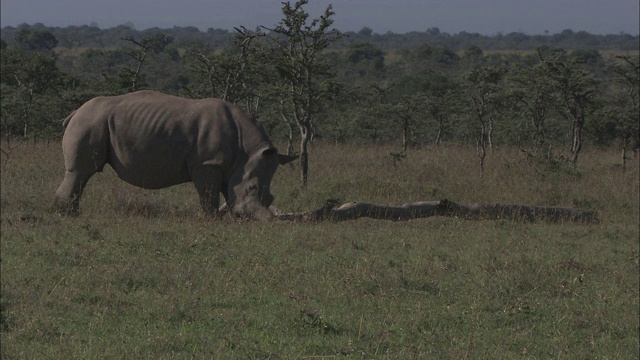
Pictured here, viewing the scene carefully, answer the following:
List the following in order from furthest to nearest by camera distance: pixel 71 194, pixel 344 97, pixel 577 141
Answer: pixel 344 97, pixel 577 141, pixel 71 194

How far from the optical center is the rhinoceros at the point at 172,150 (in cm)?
1244

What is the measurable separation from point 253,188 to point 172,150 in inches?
49.3

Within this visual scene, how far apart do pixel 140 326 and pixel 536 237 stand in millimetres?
6508

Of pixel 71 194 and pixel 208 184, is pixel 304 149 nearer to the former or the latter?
Answer: pixel 208 184

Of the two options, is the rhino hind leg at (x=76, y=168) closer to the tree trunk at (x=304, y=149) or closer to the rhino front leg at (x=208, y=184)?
the rhino front leg at (x=208, y=184)

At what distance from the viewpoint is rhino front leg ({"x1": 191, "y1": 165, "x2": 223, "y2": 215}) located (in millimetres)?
12438

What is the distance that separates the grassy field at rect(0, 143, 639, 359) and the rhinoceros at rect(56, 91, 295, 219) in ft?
1.60

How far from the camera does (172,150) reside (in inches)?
492

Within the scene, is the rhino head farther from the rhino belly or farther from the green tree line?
the green tree line

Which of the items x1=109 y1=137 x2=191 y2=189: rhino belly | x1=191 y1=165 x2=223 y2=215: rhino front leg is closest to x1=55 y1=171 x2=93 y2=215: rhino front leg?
x1=109 y1=137 x2=191 y2=189: rhino belly

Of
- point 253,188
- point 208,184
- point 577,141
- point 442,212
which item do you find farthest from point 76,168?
point 577,141

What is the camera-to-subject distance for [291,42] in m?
15.7

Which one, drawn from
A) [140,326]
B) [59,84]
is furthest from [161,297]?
[59,84]

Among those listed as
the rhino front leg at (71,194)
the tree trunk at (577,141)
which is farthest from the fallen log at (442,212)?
the tree trunk at (577,141)
